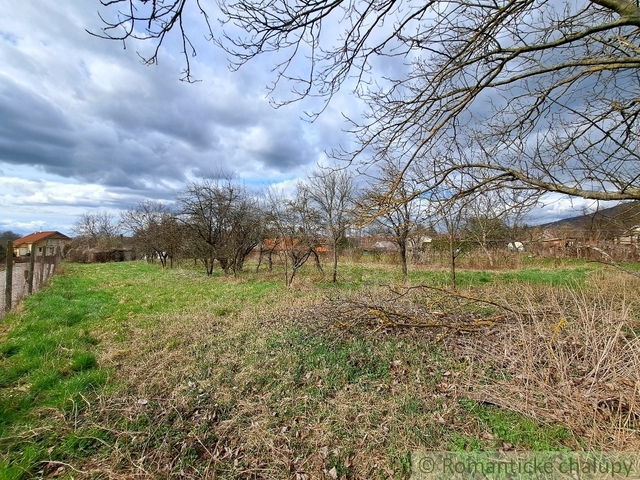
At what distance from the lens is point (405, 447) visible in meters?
2.31

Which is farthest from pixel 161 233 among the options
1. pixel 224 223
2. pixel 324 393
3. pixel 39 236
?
pixel 39 236

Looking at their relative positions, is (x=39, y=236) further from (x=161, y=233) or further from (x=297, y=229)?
(x=297, y=229)

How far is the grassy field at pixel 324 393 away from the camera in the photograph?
90.2 inches

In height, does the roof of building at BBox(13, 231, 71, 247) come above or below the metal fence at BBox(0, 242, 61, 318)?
above

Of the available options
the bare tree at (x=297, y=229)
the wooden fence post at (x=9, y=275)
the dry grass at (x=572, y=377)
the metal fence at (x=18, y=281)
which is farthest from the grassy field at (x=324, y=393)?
the bare tree at (x=297, y=229)

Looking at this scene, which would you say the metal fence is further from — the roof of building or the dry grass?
the roof of building

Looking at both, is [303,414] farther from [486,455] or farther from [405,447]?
[486,455]

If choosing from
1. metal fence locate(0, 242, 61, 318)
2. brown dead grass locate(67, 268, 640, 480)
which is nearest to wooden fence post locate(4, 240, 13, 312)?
metal fence locate(0, 242, 61, 318)

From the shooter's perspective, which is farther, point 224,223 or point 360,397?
point 224,223

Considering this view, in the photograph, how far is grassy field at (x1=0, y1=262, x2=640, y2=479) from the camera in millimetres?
2291

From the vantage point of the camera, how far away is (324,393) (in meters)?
3.15

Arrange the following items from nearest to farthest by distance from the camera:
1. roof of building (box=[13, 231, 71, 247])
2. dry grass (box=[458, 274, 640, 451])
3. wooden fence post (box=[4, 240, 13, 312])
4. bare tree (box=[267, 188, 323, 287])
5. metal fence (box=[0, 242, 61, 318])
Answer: dry grass (box=[458, 274, 640, 451]) → wooden fence post (box=[4, 240, 13, 312]) → metal fence (box=[0, 242, 61, 318]) → bare tree (box=[267, 188, 323, 287]) → roof of building (box=[13, 231, 71, 247])

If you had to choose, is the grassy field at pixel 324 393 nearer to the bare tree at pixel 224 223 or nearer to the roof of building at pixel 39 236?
the bare tree at pixel 224 223

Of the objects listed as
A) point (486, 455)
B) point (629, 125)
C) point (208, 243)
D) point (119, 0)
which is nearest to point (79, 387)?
point (119, 0)
